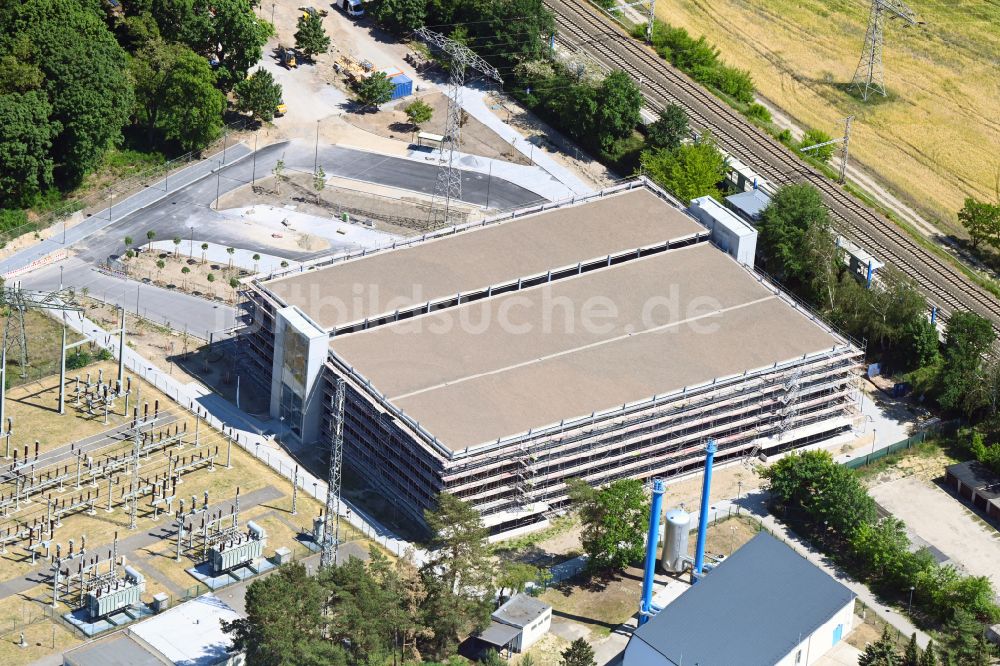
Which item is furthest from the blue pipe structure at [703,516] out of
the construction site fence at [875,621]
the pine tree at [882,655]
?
the pine tree at [882,655]

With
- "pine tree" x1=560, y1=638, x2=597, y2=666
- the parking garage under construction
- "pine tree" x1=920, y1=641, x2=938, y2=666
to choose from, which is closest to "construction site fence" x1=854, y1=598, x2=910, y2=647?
"pine tree" x1=920, y1=641, x2=938, y2=666

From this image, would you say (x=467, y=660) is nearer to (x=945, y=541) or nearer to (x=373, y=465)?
(x=373, y=465)

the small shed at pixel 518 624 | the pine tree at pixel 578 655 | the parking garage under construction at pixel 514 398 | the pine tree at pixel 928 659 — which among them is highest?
the parking garage under construction at pixel 514 398

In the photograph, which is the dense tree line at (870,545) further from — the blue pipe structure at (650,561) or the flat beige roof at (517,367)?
the blue pipe structure at (650,561)

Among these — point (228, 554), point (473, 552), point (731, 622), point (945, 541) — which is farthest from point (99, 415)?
point (945, 541)

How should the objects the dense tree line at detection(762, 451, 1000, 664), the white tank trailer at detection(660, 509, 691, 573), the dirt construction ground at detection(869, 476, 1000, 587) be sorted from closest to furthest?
the dense tree line at detection(762, 451, 1000, 664)
the white tank trailer at detection(660, 509, 691, 573)
the dirt construction ground at detection(869, 476, 1000, 587)

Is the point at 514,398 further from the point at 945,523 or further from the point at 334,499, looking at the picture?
the point at 945,523

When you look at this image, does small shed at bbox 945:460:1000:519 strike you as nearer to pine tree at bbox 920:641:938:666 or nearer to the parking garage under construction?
the parking garage under construction
